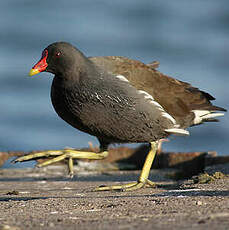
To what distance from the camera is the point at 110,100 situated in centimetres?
635

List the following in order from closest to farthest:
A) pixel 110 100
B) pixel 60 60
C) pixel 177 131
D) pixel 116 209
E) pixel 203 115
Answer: pixel 116 209 < pixel 110 100 < pixel 60 60 < pixel 177 131 < pixel 203 115

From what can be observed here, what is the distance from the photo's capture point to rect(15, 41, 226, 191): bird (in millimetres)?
6324

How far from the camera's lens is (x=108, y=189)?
646 centimetres

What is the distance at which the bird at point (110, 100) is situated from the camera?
632cm

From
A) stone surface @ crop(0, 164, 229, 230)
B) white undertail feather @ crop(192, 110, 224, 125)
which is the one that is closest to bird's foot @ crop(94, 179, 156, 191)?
stone surface @ crop(0, 164, 229, 230)

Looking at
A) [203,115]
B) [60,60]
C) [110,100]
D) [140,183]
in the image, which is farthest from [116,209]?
[203,115]

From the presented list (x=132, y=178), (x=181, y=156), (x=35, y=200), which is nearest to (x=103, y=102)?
(x=35, y=200)

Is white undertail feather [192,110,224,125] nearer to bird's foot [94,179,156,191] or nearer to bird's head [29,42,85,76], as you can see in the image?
bird's foot [94,179,156,191]

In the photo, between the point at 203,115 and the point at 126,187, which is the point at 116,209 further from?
the point at 203,115

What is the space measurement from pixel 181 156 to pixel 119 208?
5192 millimetres

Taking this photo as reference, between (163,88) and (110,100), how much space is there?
1.06 metres

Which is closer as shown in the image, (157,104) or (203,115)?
(157,104)

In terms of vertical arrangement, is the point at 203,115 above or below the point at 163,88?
below

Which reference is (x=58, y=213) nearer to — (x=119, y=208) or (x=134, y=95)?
(x=119, y=208)
